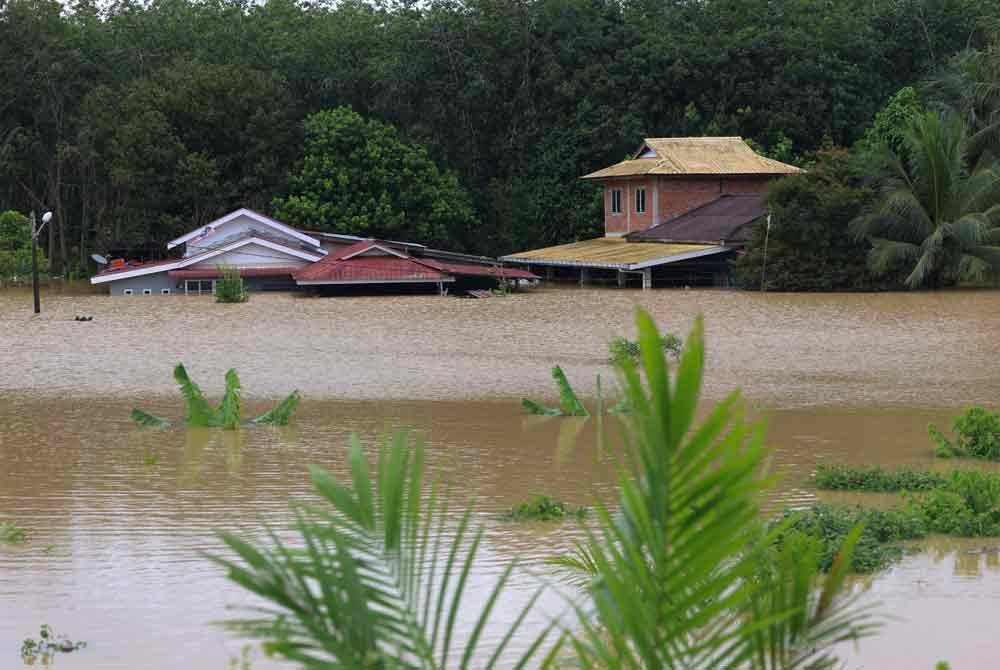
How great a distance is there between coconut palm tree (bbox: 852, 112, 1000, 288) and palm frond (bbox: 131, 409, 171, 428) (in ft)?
78.5

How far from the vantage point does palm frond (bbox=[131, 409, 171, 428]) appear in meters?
17.0

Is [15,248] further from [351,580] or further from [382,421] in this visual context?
[351,580]

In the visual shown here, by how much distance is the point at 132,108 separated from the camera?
156 ft

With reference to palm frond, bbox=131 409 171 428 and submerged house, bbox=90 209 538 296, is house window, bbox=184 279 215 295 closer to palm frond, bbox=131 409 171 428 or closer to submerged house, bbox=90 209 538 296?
submerged house, bbox=90 209 538 296

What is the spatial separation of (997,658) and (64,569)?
593 cm

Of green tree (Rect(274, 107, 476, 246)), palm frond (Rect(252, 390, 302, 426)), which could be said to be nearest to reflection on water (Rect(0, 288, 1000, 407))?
palm frond (Rect(252, 390, 302, 426))

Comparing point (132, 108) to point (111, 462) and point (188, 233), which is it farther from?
point (111, 462)

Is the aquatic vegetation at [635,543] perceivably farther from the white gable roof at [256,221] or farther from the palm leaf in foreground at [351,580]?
the white gable roof at [256,221]

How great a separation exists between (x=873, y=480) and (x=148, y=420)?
27.7 ft

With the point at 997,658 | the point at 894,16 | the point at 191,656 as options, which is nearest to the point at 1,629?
the point at 191,656

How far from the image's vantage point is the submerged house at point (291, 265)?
40.6 metres

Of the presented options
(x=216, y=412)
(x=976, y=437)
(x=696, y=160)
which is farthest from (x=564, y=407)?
(x=696, y=160)

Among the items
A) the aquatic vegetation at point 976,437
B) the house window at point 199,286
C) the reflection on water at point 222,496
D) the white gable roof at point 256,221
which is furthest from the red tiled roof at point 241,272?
the aquatic vegetation at point 976,437

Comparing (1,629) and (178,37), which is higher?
(178,37)
